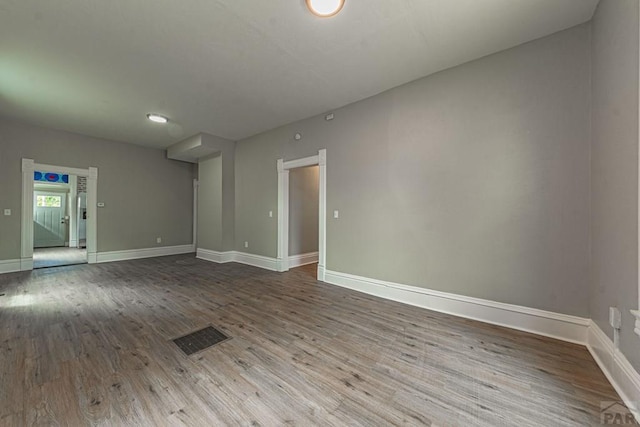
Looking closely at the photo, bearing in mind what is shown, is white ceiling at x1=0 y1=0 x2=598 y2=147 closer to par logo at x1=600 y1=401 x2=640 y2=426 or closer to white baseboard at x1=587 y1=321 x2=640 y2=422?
white baseboard at x1=587 y1=321 x2=640 y2=422

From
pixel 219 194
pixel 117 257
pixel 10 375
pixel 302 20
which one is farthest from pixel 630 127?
pixel 117 257

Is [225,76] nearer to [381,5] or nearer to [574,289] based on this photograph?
[381,5]

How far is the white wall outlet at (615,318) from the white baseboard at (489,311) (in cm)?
50

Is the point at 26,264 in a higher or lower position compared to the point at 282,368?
higher

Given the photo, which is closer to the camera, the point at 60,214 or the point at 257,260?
the point at 257,260

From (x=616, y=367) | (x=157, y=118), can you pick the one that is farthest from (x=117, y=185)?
(x=616, y=367)

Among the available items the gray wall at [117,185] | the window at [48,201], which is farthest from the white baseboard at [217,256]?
the window at [48,201]

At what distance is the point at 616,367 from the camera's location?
162 centimetres

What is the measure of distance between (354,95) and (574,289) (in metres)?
3.21

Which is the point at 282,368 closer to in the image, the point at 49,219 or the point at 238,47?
the point at 238,47

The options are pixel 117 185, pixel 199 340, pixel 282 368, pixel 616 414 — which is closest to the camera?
pixel 616 414

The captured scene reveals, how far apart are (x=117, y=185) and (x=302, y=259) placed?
4784 millimetres

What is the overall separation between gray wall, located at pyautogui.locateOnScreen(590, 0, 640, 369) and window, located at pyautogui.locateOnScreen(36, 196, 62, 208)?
42.7ft

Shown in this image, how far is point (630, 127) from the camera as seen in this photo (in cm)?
150
